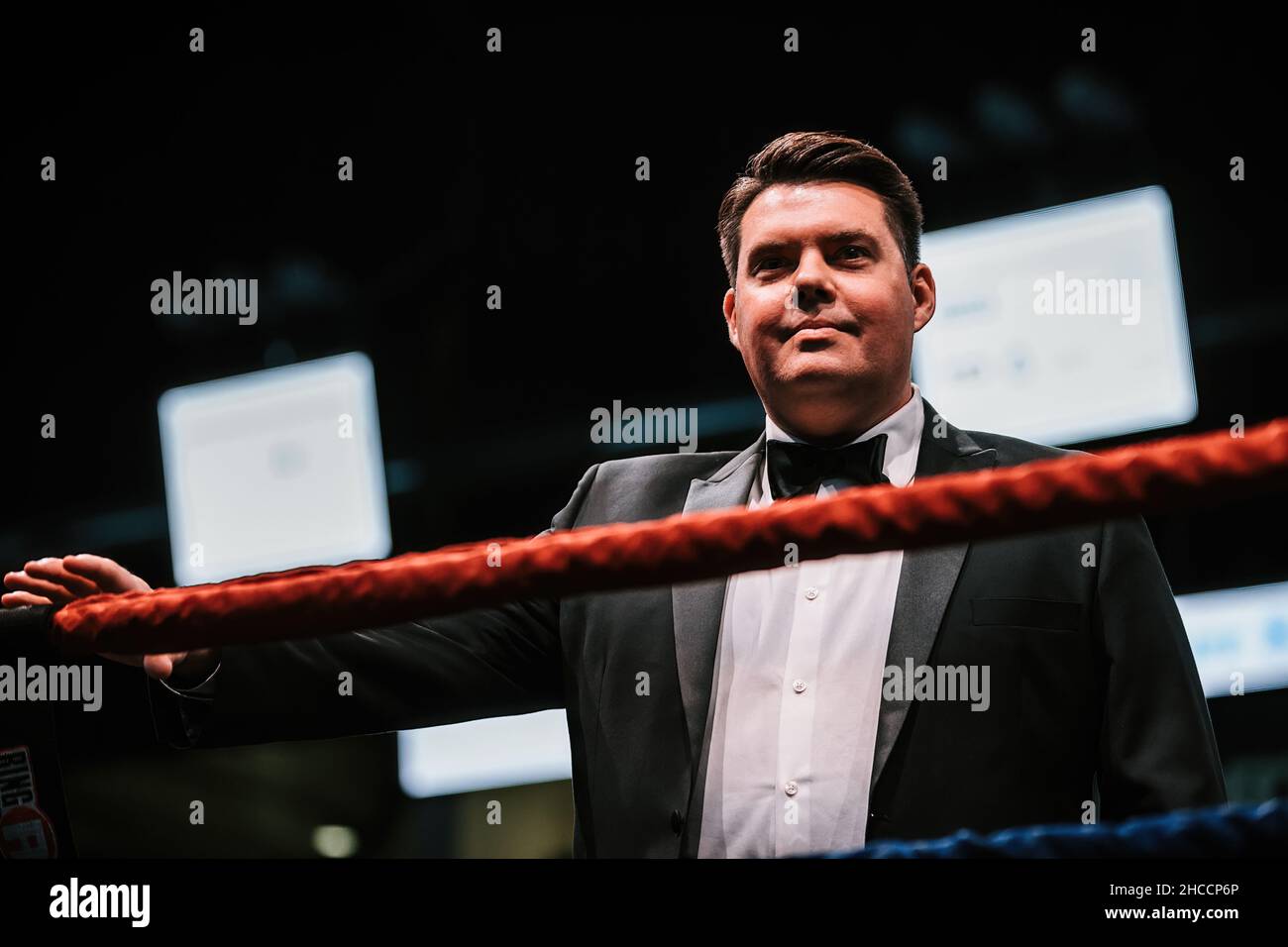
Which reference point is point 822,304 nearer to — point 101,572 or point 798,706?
point 798,706

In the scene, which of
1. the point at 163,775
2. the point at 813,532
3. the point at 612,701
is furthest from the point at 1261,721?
the point at 163,775

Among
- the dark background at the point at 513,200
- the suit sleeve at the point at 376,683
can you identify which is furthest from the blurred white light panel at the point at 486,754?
the suit sleeve at the point at 376,683

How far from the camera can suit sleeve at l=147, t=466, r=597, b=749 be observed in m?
1.28

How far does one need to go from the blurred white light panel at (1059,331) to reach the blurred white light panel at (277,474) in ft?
4.13

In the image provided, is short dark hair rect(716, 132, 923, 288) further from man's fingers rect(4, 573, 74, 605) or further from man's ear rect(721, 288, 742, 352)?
man's fingers rect(4, 573, 74, 605)

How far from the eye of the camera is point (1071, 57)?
226 cm

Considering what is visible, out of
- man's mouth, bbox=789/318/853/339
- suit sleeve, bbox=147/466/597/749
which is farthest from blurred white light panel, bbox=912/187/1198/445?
suit sleeve, bbox=147/466/597/749

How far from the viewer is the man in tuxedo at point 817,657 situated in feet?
3.88

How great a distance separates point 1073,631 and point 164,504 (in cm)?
240

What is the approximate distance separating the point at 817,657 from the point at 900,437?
353mm

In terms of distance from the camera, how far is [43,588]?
1127mm

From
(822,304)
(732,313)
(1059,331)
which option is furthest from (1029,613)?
(1059,331)

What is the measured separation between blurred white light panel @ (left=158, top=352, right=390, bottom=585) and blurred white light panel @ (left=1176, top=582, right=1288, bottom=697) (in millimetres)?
1862

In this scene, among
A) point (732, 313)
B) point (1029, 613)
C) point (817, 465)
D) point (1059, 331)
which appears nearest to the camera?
point (1029, 613)
